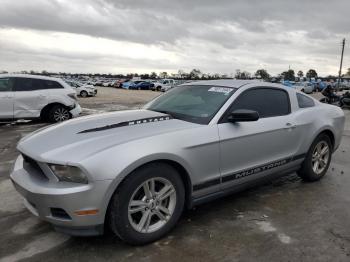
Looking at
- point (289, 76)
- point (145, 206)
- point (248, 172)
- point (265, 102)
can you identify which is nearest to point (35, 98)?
point (265, 102)

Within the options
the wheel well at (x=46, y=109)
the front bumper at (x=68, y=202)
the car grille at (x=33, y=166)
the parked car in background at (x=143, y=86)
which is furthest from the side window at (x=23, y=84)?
the parked car in background at (x=143, y=86)

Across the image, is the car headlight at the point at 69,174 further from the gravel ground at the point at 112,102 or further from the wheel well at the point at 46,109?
the gravel ground at the point at 112,102

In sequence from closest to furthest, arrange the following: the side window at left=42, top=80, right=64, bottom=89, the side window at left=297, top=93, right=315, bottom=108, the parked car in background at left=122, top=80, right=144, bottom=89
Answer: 1. the side window at left=297, top=93, right=315, bottom=108
2. the side window at left=42, top=80, right=64, bottom=89
3. the parked car in background at left=122, top=80, right=144, bottom=89

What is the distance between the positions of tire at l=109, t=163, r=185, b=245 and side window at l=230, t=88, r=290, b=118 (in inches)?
48.0

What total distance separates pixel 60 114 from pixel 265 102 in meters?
8.57

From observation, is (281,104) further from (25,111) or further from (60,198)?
(25,111)

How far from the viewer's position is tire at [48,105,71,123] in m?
11.7

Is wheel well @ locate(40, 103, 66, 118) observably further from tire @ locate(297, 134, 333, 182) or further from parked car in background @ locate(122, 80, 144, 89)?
parked car in background @ locate(122, 80, 144, 89)

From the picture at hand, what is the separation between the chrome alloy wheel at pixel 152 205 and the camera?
3.39 metres

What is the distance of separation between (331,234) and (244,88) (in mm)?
1876

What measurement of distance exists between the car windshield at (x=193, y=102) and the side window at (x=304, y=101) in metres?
1.39

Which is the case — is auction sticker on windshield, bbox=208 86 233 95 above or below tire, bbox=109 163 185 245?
above

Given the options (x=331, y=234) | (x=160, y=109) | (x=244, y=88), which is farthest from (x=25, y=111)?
(x=331, y=234)

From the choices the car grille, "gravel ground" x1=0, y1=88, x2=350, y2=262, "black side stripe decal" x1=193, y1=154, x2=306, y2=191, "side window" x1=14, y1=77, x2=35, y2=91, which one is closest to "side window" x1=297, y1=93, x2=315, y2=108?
"black side stripe decal" x1=193, y1=154, x2=306, y2=191
